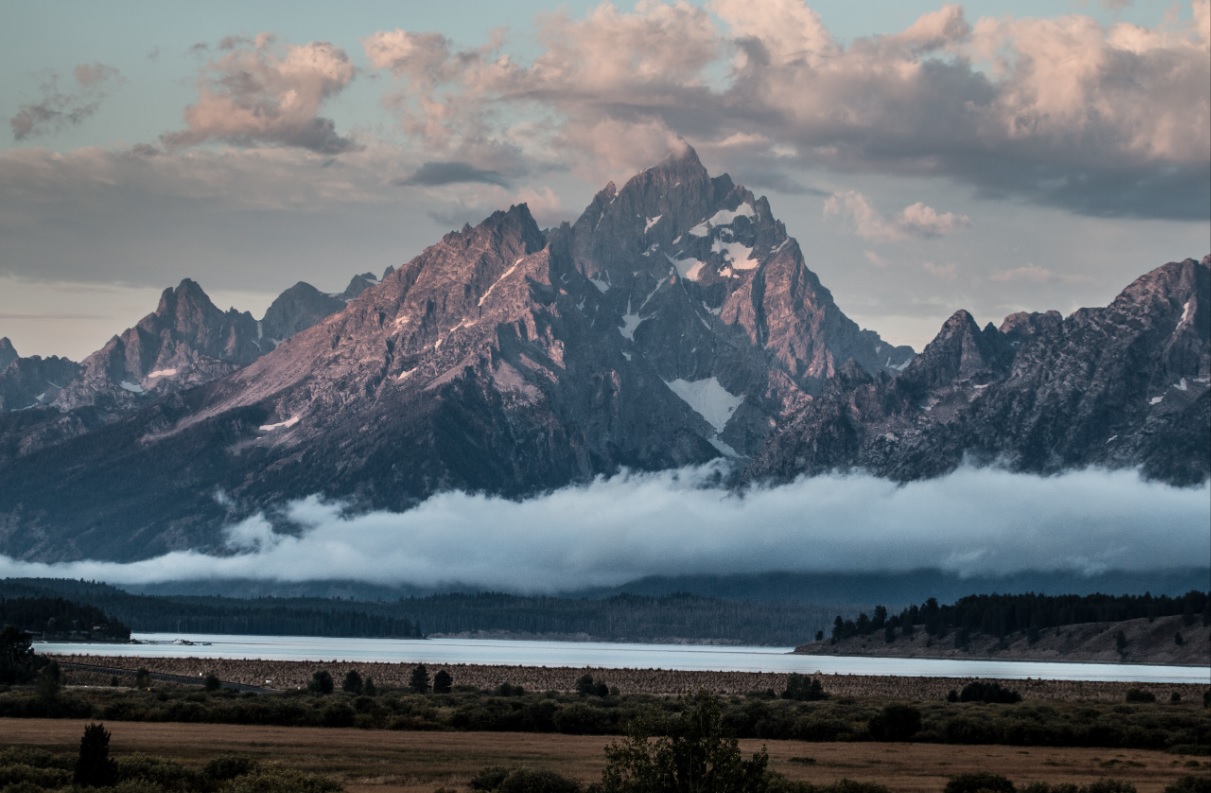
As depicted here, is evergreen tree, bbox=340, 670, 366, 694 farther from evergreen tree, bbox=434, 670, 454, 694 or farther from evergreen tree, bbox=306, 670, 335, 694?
evergreen tree, bbox=434, 670, 454, 694

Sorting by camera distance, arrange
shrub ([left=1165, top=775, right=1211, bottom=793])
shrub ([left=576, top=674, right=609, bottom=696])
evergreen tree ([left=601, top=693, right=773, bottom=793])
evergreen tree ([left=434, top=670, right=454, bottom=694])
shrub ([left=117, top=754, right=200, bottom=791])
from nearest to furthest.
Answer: evergreen tree ([left=601, top=693, right=773, bottom=793]) < shrub ([left=117, top=754, right=200, bottom=791]) < shrub ([left=1165, top=775, right=1211, bottom=793]) < shrub ([left=576, top=674, right=609, bottom=696]) < evergreen tree ([left=434, top=670, right=454, bottom=694])

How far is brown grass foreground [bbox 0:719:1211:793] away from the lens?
85875 mm

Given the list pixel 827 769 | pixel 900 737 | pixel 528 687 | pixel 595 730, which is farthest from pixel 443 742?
pixel 528 687

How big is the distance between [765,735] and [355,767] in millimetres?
42149

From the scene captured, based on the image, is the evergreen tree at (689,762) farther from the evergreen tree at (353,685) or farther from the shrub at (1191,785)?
the evergreen tree at (353,685)

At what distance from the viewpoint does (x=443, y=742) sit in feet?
344

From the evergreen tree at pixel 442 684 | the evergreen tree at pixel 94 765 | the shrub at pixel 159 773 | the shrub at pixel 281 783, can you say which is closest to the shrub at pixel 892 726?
the shrub at pixel 281 783

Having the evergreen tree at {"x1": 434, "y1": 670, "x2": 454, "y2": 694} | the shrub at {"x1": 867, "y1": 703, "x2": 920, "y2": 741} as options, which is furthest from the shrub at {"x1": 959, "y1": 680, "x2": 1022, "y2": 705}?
the evergreen tree at {"x1": 434, "y1": 670, "x2": 454, "y2": 694}

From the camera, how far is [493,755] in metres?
96.8

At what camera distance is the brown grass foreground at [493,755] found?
3381 inches

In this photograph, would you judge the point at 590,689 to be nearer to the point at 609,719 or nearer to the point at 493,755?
the point at 609,719

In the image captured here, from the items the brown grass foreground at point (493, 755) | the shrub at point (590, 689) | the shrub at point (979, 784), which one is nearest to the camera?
the shrub at point (979, 784)

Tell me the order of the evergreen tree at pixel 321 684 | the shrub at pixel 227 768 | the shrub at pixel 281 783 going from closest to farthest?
the shrub at pixel 281 783, the shrub at pixel 227 768, the evergreen tree at pixel 321 684

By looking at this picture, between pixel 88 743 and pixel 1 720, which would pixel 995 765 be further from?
pixel 1 720
